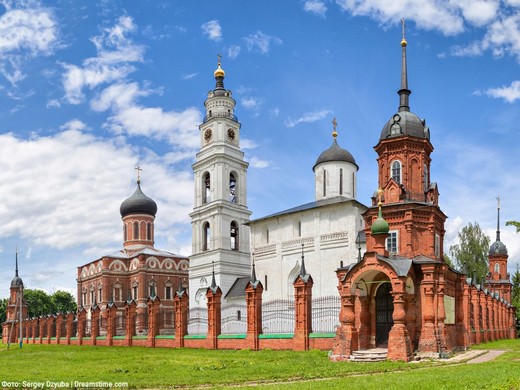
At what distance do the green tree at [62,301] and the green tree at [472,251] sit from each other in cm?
5894

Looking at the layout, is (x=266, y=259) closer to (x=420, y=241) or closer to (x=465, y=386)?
(x=420, y=241)

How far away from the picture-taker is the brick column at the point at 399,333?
19703 millimetres

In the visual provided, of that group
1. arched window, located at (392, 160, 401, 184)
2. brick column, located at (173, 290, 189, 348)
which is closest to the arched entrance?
arched window, located at (392, 160, 401, 184)

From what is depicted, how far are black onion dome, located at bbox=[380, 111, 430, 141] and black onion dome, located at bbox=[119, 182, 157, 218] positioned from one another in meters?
37.8

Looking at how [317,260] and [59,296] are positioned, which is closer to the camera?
[317,260]

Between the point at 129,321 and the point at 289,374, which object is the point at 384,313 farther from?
the point at 129,321

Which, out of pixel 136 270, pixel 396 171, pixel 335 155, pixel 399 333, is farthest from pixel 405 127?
pixel 136 270

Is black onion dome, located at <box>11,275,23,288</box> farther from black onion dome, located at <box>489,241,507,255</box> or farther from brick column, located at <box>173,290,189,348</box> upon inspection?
black onion dome, located at <box>489,241,507,255</box>

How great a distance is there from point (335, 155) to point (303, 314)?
18852 mm

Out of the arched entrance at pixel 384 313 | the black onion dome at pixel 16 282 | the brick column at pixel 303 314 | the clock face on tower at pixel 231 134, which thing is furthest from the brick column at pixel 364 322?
the black onion dome at pixel 16 282

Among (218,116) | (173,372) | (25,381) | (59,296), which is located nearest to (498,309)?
(218,116)

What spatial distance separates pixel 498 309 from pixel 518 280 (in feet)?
73.0

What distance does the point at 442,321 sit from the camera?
21688mm

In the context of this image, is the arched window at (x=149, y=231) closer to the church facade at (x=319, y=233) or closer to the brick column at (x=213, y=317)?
the church facade at (x=319, y=233)
